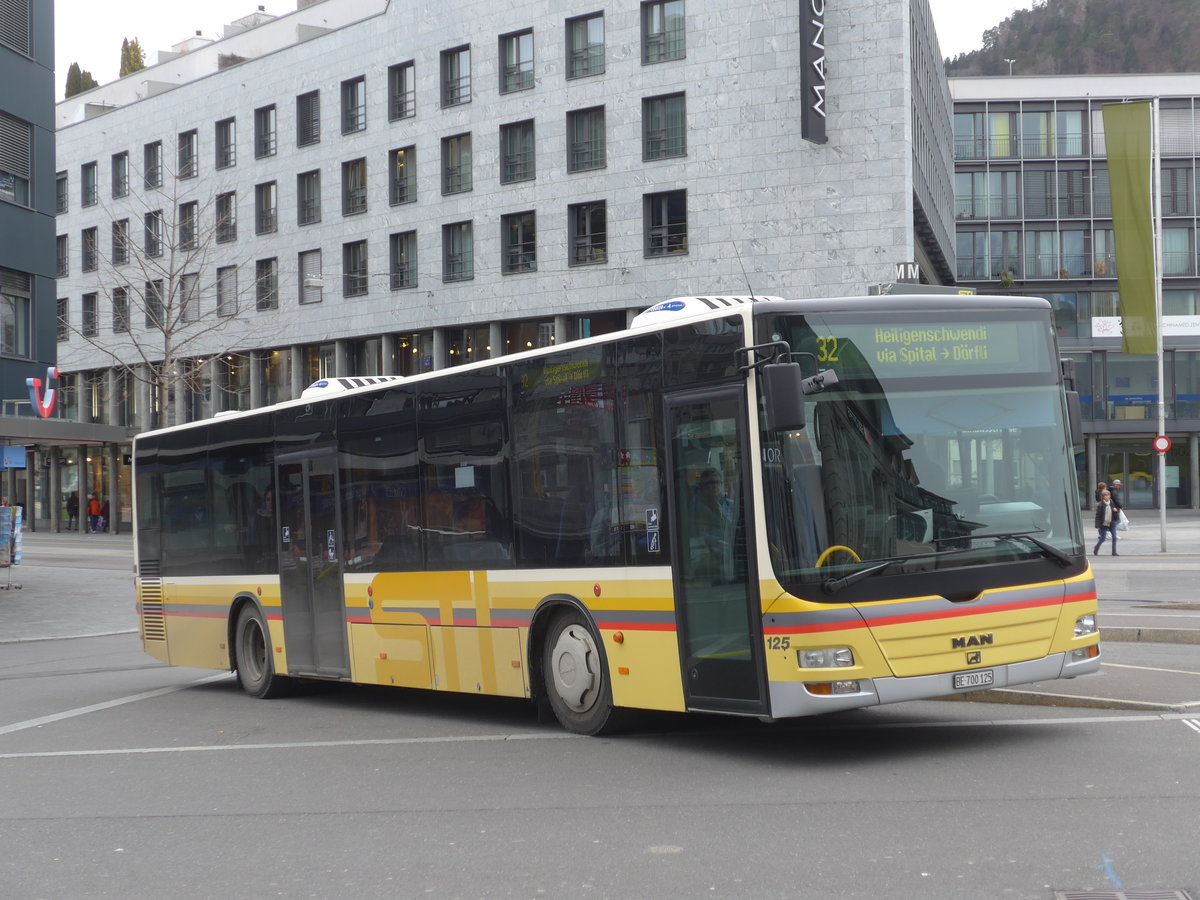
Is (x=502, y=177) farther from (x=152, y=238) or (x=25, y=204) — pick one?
(x=152, y=238)

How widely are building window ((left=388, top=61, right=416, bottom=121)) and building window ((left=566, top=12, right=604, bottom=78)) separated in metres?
6.62

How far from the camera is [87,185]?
64.1 meters

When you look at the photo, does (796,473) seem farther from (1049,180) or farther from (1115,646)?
(1049,180)

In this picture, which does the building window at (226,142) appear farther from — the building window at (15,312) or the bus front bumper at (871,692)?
the bus front bumper at (871,692)

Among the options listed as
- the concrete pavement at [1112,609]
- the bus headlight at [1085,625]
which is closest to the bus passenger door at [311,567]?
the concrete pavement at [1112,609]

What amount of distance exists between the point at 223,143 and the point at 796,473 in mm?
51148

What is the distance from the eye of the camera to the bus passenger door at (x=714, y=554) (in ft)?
28.9

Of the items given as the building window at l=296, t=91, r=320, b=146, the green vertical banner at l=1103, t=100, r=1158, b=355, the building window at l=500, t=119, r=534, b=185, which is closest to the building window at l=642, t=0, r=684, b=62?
the building window at l=500, t=119, r=534, b=185

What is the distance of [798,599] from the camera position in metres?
8.55

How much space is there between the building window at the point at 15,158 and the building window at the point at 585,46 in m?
16.3

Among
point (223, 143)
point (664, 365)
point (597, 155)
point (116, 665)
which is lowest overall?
point (116, 665)

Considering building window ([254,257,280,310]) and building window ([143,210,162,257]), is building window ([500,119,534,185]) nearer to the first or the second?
building window ([254,257,280,310])

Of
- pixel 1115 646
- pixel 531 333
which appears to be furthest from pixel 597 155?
pixel 1115 646

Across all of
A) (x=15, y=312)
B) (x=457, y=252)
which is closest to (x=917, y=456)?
(x=15, y=312)
